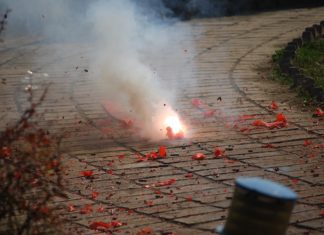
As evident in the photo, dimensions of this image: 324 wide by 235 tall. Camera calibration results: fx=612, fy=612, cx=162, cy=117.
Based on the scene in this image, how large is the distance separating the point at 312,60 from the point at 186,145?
4898 mm

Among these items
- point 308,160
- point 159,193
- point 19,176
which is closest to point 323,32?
point 308,160

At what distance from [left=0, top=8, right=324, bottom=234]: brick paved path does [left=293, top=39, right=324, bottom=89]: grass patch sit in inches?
24.9

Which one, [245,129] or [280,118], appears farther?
[280,118]

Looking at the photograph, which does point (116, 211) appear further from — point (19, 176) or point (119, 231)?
point (19, 176)

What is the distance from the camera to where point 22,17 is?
13.2m

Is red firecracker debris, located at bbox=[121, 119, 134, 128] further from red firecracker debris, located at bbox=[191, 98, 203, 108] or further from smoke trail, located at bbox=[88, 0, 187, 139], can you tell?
red firecracker debris, located at bbox=[191, 98, 203, 108]

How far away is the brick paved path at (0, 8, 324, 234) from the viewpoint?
5391 millimetres

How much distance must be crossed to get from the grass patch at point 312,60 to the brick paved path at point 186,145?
63 cm

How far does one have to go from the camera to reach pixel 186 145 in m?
7.08

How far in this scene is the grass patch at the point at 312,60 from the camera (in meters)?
10.0

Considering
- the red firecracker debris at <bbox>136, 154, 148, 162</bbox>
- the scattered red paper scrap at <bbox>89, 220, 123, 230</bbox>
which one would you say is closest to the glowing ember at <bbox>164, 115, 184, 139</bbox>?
the red firecracker debris at <bbox>136, 154, 148, 162</bbox>

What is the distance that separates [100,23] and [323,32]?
6.05 meters

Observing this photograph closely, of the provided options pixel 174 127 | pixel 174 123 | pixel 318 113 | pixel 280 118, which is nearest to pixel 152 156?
pixel 174 127

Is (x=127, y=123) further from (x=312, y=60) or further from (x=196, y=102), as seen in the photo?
(x=312, y=60)
